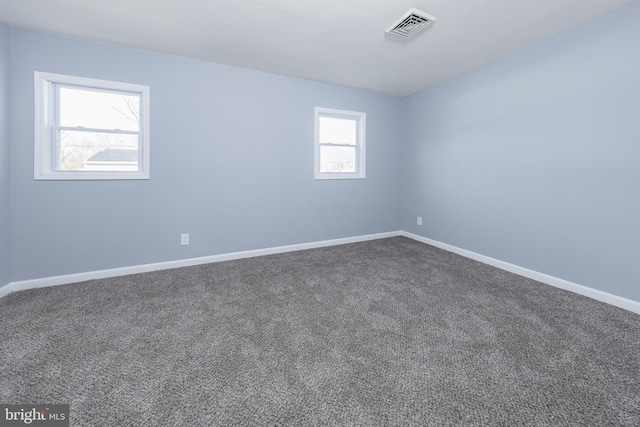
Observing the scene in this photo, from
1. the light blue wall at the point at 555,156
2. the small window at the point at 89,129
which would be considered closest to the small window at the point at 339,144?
the light blue wall at the point at 555,156

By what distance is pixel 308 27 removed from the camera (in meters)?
2.45

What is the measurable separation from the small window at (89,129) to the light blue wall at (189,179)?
0.25 ft

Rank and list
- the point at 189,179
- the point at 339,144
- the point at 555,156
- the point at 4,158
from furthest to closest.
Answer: the point at 339,144, the point at 189,179, the point at 555,156, the point at 4,158

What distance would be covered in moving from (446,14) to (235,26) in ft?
6.31

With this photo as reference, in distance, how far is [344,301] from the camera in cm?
230

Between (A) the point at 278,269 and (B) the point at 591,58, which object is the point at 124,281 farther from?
(B) the point at 591,58

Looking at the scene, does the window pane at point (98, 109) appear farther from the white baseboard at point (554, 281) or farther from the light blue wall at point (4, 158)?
the white baseboard at point (554, 281)

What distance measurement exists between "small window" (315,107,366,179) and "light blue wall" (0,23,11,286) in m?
3.21

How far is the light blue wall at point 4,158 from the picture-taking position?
90.9 inches

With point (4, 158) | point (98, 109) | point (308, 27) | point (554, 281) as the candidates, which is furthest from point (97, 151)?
point (554, 281)

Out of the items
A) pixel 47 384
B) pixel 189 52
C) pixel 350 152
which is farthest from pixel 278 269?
pixel 189 52

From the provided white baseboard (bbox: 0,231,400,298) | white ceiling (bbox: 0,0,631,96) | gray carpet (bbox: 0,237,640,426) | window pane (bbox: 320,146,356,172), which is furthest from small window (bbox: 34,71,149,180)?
window pane (bbox: 320,146,356,172)

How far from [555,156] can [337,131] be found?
2.74 meters

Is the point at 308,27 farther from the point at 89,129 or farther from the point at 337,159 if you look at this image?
the point at 89,129
